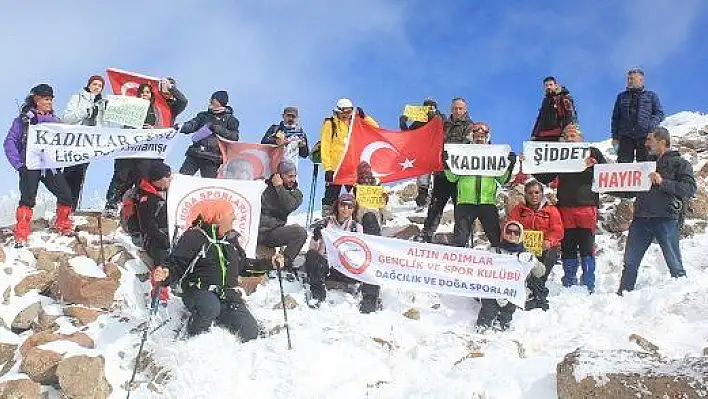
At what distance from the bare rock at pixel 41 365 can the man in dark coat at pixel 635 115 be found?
9869mm

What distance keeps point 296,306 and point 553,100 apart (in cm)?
623

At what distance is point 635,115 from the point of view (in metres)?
12.7

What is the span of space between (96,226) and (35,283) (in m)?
1.85

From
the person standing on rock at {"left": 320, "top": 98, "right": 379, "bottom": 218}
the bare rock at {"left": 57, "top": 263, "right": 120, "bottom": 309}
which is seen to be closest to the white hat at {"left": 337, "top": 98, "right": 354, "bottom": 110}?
the person standing on rock at {"left": 320, "top": 98, "right": 379, "bottom": 218}

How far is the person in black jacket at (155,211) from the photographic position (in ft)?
35.4

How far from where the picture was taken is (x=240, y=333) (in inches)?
364

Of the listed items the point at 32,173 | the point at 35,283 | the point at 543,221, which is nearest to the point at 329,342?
the point at 543,221

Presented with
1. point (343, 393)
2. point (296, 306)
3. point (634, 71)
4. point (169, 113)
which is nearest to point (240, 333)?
point (296, 306)

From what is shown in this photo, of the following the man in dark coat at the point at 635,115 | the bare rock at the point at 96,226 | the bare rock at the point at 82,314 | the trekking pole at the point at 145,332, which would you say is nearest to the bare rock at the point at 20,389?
the trekking pole at the point at 145,332

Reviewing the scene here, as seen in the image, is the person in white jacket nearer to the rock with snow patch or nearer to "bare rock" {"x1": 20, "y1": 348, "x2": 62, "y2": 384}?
"bare rock" {"x1": 20, "y1": 348, "x2": 62, "y2": 384}

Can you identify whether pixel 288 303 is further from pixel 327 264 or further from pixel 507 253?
pixel 507 253

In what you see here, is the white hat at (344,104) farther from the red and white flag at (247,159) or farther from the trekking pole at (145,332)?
the trekking pole at (145,332)

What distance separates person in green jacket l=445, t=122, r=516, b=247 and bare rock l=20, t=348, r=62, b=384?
6161 millimetres

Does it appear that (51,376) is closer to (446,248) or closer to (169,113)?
(446,248)
